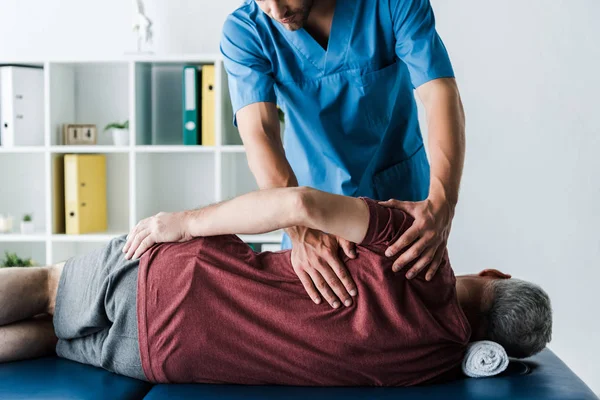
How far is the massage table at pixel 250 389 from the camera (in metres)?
1.34

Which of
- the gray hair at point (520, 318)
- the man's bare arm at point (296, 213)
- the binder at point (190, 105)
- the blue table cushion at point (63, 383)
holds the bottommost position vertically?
the blue table cushion at point (63, 383)

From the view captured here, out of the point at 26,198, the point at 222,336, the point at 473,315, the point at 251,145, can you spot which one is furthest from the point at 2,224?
the point at 473,315

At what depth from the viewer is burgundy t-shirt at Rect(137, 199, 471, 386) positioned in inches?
54.4

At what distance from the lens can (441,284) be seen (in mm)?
1432

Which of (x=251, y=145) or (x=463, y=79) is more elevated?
(x=463, y=79)

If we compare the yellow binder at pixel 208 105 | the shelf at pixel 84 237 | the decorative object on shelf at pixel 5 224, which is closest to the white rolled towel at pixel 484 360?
the yellow binder at pixel 208 105

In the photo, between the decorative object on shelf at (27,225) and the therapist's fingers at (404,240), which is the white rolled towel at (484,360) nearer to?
the therapist's fingers at (404,240)

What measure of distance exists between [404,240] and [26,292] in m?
0.89

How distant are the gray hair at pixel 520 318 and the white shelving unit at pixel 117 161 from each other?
152 centimetres

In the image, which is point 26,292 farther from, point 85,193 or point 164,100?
point 164,100

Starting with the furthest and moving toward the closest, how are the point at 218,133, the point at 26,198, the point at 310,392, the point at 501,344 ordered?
1. the point at 26,198
2. the point at 218,133
3. the point at 501,344
4. the point at 310,392

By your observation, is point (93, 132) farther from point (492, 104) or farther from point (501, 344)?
point (501, 344)

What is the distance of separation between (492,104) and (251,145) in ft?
5.60

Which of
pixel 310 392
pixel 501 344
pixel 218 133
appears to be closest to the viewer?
pixel 310 392
